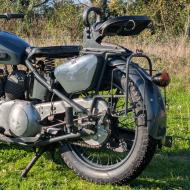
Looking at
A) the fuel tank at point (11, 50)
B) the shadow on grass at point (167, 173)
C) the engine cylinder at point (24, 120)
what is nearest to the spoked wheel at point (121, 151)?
the shadow on grass at point (167, 173)

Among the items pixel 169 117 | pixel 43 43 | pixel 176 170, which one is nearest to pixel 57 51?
pixel 176 170

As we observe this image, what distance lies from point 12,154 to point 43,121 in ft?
2.82

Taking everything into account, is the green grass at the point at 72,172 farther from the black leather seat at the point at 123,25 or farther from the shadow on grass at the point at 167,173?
the black leather seat at the point at 123,25

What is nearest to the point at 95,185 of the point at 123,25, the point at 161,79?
the point at 161,79

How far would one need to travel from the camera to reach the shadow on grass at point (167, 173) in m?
4.31

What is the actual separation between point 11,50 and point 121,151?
132 cm

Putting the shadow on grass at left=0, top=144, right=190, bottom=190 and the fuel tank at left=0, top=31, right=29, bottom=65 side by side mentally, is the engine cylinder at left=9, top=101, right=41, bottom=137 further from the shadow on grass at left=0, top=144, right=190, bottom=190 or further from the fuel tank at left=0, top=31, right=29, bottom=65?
the shadow on grass at left=0, top=144, right=190, bottom=190

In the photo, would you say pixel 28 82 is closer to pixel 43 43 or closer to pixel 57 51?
pixel 57 51

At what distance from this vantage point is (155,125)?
3906 mm

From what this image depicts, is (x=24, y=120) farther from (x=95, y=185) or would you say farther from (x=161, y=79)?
(x=161, y=79)

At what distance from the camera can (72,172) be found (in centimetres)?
459

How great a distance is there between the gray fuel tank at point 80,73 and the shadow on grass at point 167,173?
0.93 m

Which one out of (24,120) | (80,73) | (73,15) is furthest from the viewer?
(73,15)

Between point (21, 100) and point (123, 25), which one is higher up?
point (123, 25)
